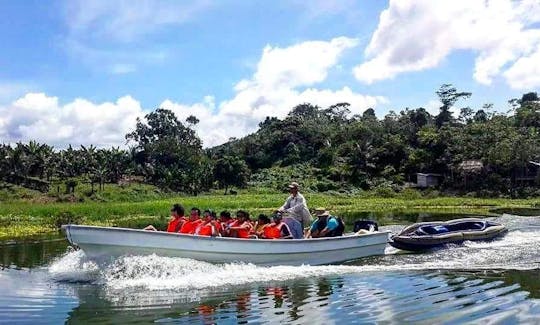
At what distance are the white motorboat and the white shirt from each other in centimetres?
107

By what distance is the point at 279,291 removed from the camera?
1086cm

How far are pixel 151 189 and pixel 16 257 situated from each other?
5109 centimetres

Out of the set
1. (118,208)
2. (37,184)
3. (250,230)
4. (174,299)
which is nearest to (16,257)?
(250,230)

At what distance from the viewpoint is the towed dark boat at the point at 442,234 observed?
53.8 feet

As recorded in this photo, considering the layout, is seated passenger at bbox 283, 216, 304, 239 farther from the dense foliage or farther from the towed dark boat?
the dense foliage

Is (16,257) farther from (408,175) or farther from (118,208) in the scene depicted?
(408,175)

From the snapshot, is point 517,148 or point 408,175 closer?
point 517,148

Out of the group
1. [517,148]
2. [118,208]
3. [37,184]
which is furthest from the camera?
[37,184]

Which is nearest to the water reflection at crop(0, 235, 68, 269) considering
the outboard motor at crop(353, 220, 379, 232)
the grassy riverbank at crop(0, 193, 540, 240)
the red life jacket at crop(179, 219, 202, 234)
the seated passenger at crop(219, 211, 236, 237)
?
the grassy riverbank at crop(0, 193, 540, 240)

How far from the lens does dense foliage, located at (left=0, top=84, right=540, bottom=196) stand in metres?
60.1

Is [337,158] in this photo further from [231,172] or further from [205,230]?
[205,230]

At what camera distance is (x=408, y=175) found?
68438 mm

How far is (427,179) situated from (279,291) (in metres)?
56.8

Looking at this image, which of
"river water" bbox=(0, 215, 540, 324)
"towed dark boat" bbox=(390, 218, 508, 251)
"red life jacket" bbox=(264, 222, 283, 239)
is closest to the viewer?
"river water" bbox=(0, 215, 540, 324)
